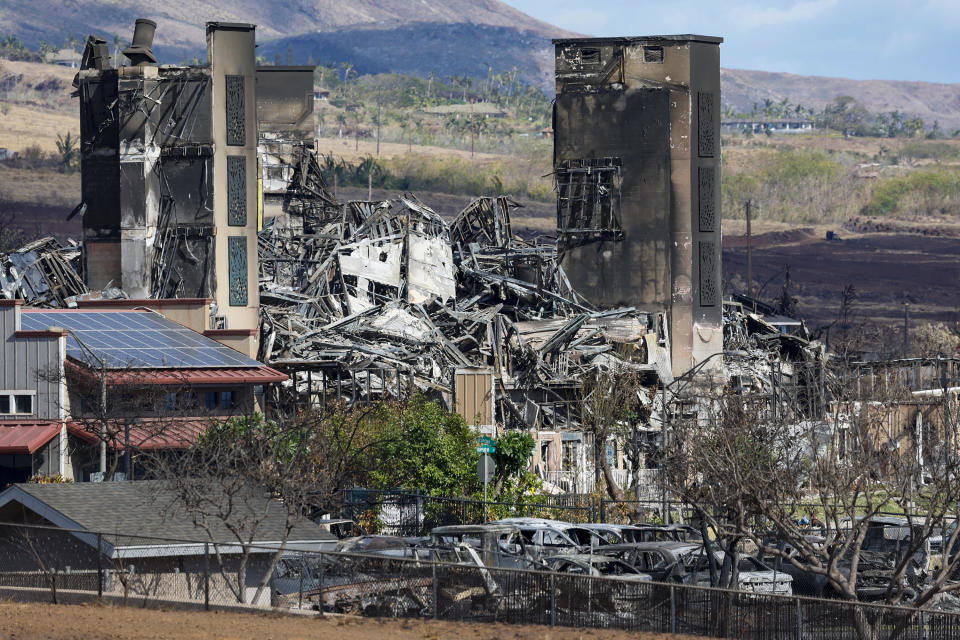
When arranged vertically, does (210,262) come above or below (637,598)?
above

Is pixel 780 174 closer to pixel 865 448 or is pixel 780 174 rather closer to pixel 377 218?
pixel 377 218

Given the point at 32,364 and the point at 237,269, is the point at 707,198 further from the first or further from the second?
the point at 32,364

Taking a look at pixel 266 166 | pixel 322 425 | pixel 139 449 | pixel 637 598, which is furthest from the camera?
pixel 266 166

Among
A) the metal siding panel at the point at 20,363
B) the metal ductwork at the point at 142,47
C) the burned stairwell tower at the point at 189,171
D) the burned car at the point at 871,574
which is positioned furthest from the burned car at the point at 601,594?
the metal ductwork at the point at 142,47

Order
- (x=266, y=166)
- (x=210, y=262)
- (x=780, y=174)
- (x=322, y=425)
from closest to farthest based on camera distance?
(x=322, y=425), (x=210, y=262), (x=266, y=166), (x=780, y=174)

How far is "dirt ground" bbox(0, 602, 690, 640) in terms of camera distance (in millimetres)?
23844

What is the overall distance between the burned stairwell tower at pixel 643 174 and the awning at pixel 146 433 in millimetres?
31377

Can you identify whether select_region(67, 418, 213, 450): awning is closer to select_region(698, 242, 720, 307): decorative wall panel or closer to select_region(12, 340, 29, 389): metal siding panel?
select_region(12, 340, 29, 389): metal siding panel

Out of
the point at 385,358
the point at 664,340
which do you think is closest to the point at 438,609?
the point at 385,358

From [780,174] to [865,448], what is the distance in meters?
147

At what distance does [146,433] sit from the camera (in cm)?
3956

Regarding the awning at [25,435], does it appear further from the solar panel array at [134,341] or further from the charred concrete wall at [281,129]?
the charred concrete wall at [281,129]

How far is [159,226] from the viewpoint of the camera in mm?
61938

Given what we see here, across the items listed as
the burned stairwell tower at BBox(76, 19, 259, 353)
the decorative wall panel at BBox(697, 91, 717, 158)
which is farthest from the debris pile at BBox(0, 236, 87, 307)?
the decorative wall panel at BBox(697, 91, 717, 158)
